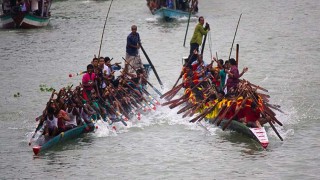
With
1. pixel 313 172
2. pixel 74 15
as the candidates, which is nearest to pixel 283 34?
pixel 74 15

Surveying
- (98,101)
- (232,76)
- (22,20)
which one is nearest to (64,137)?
(98,101)

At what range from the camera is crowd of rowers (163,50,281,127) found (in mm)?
18000

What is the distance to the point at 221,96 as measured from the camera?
62.6 feet

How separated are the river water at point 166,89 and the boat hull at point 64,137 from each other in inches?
7.3

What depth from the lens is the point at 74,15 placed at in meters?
43.4

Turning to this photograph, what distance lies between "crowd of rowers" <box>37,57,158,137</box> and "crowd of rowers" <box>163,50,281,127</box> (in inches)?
39.7

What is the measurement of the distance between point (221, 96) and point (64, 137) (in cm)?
386

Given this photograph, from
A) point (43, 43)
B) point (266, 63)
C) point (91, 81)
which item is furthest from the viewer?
point (43, 43)

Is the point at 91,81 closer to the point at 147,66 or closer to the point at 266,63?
the point at 147,66

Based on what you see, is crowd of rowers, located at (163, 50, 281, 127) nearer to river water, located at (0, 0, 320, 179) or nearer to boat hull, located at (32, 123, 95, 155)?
river water, located at (0, 0, 320, 179)

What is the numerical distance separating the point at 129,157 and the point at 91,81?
8.25 feet

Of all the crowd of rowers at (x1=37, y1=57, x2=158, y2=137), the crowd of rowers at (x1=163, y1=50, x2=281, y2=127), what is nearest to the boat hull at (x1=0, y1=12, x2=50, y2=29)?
the crowd of rowers at (x1=37, y1=57, x2=158, y2=137)

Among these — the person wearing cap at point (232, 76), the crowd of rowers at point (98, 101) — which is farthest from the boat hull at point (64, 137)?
the person wearing cap at point (232, 76)

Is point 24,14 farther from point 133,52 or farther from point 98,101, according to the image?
point 98,101
